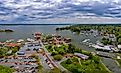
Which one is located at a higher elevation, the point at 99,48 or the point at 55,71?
the point at 55,71

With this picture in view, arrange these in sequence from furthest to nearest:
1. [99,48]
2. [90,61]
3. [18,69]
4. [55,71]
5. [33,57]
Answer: [99,48], [33,57], [90,61], [18,69], [55,71]

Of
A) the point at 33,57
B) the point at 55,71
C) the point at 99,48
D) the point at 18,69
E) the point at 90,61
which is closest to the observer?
the point at 55,71

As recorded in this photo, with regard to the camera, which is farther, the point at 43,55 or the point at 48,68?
the point at 43,55

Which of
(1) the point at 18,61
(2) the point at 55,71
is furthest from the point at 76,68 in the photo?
(1) the point at 18,61

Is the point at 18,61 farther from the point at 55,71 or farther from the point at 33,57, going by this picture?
the point at 55,71

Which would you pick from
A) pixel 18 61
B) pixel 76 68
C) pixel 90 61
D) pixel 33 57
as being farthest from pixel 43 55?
pixel 76 68

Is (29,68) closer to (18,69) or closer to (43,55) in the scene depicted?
(18,69)
